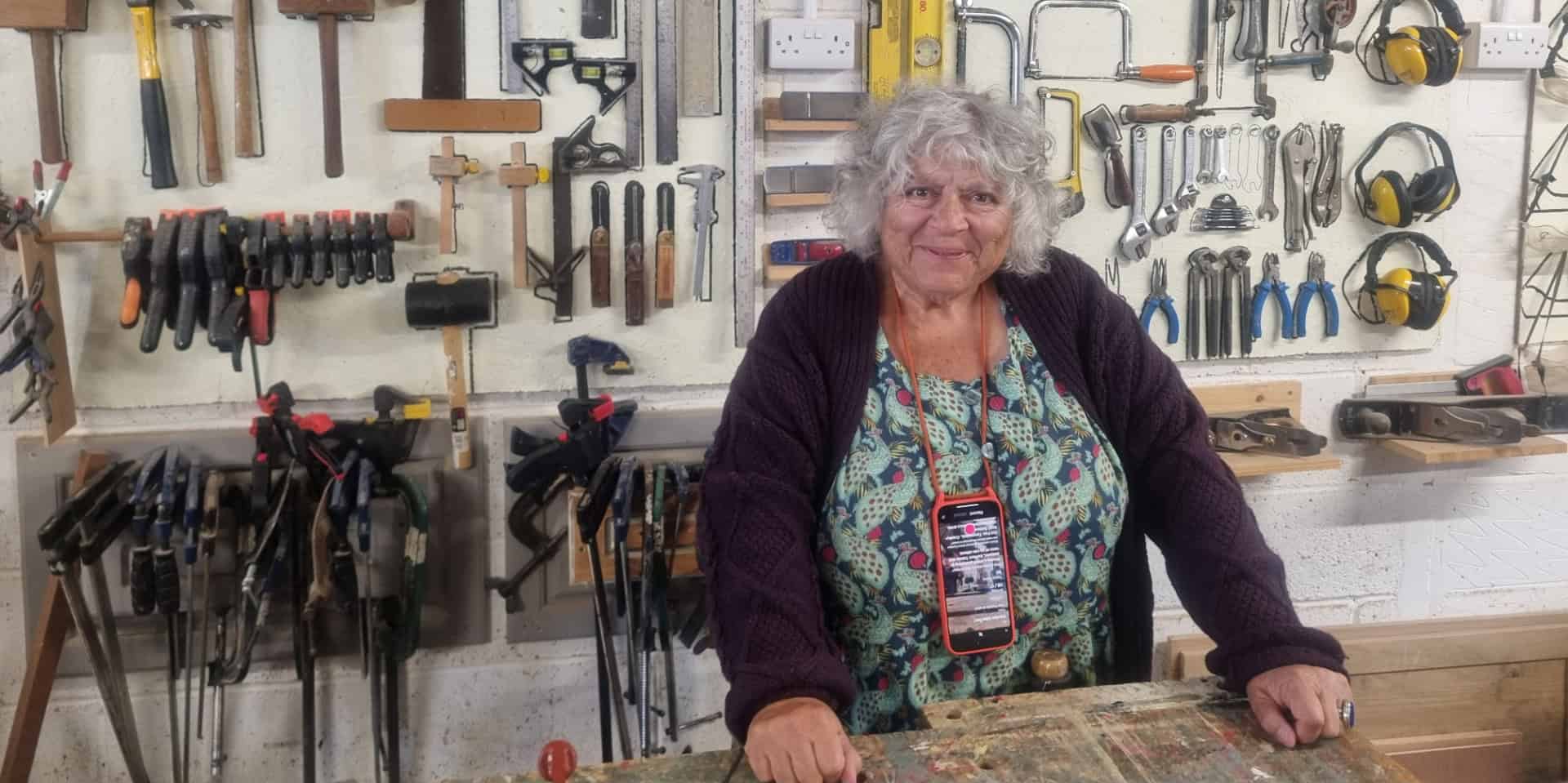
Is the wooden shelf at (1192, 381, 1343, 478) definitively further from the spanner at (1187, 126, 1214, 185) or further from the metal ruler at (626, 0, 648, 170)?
the metal ruler at (626, 0, 648, 170)

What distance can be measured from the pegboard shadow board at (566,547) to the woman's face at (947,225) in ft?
2.93

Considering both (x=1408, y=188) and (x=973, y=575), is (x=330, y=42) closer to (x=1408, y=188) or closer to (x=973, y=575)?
(x=973, y=575)

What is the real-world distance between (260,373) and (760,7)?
1.27 m

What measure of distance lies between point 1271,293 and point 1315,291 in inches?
4.3

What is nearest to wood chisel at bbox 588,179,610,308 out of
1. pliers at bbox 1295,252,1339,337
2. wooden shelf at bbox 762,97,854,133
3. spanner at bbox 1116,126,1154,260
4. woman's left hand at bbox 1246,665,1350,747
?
wooden shelf at bbox 762,97,854,133

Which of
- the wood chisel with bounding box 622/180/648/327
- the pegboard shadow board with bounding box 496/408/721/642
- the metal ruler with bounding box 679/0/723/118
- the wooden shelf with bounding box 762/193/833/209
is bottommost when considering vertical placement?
the pegboard shadow board with bounding box 496/408/721/642

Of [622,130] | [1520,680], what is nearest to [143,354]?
[622,130]

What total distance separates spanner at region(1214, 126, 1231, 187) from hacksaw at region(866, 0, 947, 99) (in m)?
0.67

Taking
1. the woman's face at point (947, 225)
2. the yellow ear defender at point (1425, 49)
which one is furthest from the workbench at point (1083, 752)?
the yellow ear defender at point (1425, 49)

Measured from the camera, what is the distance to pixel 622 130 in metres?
2.25

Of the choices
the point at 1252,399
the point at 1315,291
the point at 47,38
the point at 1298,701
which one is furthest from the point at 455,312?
the point at 1315,291

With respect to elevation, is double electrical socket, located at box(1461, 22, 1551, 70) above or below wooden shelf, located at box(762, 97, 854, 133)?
above

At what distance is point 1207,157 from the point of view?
245 centimetres

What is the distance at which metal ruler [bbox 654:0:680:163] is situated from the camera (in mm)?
2242
